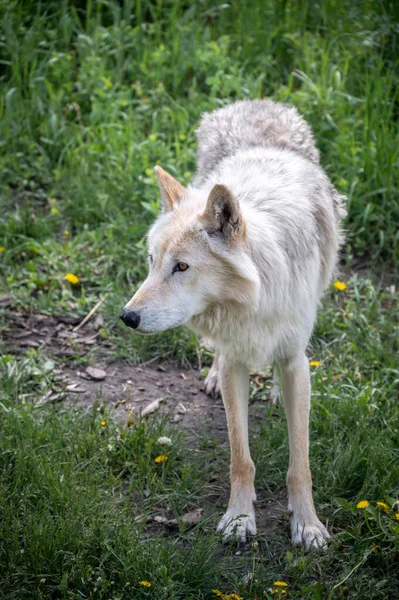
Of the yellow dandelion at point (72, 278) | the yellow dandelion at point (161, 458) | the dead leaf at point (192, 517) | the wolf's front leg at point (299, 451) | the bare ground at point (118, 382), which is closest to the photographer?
the wolf's front leg at point (299, 451)

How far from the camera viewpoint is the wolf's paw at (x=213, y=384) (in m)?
5.17

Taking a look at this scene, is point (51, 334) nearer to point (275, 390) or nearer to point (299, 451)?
point (275, 390)

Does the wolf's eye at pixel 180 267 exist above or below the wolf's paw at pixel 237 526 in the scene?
above

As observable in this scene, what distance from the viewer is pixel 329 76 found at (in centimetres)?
690

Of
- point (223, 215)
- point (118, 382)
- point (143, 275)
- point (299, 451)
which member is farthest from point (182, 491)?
point (143, 275)

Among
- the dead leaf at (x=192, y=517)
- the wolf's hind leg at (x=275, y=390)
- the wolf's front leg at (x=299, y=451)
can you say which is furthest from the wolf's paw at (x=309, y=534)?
the wolf's hind leg at (x=275, y=390)

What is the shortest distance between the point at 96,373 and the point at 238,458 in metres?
1.44

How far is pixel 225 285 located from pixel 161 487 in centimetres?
Result: 125

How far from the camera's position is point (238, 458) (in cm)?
418

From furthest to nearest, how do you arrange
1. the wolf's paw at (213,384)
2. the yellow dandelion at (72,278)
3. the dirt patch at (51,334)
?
the yellow dandelion at (72,278) → the dirt patch at (51,334) → the wolf's paw at (213,384)

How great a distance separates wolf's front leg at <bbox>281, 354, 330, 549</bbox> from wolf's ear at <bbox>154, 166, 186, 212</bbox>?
1.02m

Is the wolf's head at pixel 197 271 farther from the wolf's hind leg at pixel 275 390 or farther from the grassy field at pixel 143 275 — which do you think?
the wolf's hind leg at pixel 275 390

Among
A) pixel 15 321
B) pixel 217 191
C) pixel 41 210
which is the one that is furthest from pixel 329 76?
pixel 217 191

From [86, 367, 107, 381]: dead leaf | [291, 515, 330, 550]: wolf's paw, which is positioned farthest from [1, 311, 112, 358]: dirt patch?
[291, 515, 330, 550]: wolf's paw
